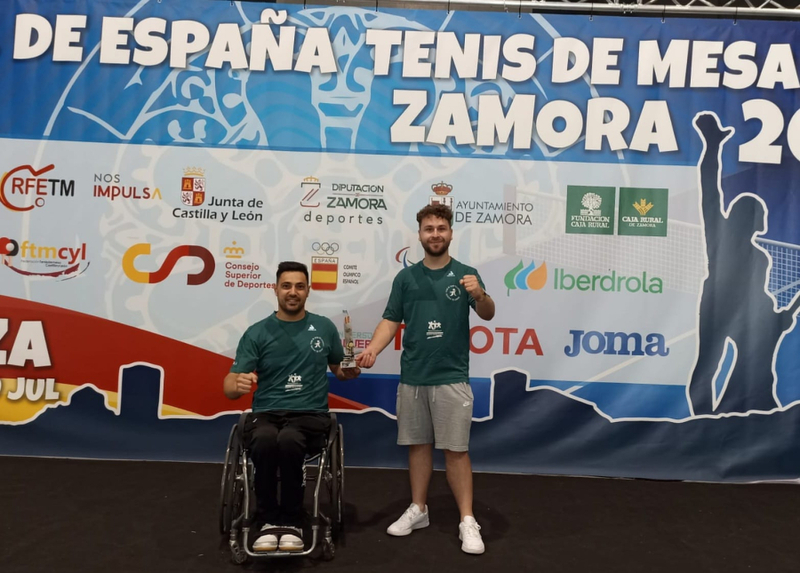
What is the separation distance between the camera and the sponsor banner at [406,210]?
3586mm

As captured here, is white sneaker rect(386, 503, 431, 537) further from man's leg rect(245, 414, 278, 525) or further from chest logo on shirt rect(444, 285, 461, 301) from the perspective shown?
chest logo on shirt rect(444, 285, 461, 301)

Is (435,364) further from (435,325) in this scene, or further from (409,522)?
(409,522)

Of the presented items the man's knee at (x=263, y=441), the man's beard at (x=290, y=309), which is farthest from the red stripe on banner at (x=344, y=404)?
the man's knee at (x=263, y=441)

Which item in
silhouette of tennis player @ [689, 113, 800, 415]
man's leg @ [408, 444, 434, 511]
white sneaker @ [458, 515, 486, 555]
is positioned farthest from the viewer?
silhouette of tennis player @ [689, 113, 800, 415]

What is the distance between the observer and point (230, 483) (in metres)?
2.49

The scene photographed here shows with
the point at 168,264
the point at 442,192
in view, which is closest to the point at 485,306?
→ the point at 442,192

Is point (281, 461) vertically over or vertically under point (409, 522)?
over

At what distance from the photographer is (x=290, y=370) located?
2637mm

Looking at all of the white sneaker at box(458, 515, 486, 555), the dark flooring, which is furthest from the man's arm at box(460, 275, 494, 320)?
the dark flooring

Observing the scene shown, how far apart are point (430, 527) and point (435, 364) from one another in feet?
2.34

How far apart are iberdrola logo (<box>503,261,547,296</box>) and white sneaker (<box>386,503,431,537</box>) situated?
1.32 metres

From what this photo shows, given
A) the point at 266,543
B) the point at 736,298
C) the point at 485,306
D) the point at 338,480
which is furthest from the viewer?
the point at 736,298

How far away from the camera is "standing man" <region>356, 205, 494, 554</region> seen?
2695mm

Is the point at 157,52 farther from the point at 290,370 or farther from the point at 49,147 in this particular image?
the point at 290,370
